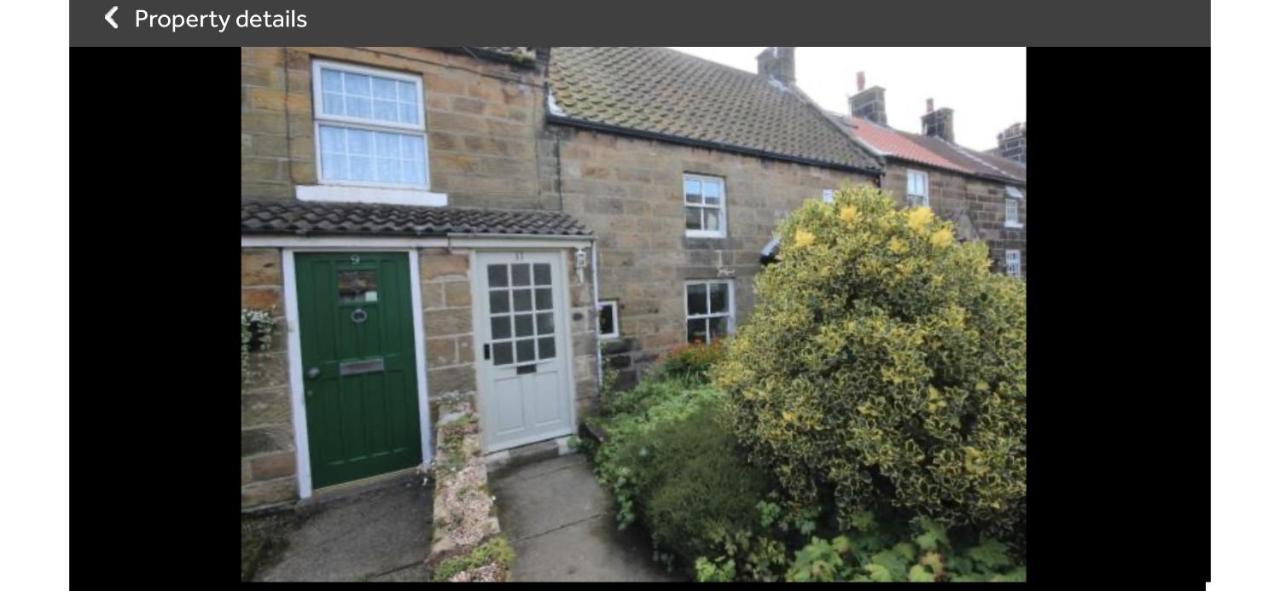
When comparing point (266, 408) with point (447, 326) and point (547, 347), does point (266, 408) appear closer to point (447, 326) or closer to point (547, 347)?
point (447, 326)

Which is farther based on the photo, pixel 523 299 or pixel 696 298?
pixel 696 298

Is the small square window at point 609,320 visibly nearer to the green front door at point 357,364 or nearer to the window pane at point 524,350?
the window pane at point 524,350

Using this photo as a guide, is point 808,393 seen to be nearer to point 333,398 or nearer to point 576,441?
point 576,441

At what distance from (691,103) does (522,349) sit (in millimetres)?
6052

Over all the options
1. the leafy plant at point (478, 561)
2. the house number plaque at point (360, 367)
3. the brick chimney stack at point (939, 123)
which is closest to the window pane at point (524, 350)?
the house number plaque at point (360, 367)

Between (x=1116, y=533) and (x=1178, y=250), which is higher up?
(x=1178, y=250)

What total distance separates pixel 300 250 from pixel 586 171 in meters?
3.61

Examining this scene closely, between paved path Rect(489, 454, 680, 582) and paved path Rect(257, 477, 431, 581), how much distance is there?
2.37 ft

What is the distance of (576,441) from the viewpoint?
5.33m

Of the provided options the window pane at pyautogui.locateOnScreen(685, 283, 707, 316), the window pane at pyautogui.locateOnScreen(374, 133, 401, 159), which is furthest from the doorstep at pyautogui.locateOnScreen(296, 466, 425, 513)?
the window pane at pyautogui.locateOnScreen(685, 283, 707, 316)

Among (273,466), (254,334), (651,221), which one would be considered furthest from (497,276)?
(651,221)

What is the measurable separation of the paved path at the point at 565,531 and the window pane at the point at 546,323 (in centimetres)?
161

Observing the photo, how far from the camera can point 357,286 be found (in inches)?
170

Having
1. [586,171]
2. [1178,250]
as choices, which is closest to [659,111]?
[586,171]
